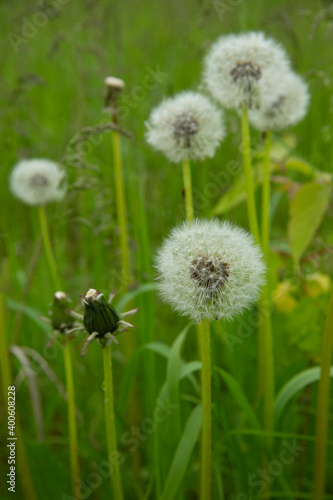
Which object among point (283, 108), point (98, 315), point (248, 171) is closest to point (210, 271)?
point (98, 315)

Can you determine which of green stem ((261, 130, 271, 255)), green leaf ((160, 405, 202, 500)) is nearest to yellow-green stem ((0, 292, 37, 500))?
green leaf ((160, 405, 202, 500))

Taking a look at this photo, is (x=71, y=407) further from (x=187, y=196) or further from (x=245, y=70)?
(x=245, y=70)

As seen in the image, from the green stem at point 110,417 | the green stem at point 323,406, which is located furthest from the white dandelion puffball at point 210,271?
the green stem at point 323,406

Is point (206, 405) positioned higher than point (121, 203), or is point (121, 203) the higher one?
point (121, 203)

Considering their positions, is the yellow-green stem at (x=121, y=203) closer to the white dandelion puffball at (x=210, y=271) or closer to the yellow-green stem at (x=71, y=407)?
the yellow-green stem at (x=71, y=407)

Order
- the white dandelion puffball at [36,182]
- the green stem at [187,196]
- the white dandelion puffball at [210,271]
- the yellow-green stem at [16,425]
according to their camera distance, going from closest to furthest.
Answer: the white dandelion puffball at [210,271] < the yellow-green stem at [16,425] < the green stem at [187,196] < the white dandelion puffball at [36,182]

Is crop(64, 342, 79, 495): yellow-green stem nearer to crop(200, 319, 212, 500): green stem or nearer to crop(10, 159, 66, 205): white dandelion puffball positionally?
crop(200, 319, 212, 500): green stem
